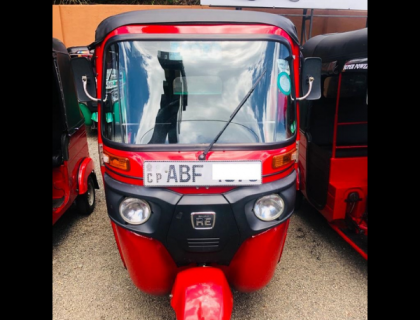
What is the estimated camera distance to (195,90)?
7.30ft

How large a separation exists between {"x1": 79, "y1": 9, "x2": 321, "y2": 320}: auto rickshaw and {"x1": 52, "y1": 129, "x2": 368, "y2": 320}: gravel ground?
548mm

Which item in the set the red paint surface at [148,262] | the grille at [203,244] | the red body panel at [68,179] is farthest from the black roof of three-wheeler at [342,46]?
the red body panel at [68,179]

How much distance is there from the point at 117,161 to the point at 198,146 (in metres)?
0.60

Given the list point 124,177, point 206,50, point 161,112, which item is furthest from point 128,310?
point 206,50

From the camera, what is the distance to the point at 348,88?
151 inches

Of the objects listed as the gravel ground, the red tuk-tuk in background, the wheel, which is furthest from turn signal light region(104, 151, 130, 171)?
the red tuk-tuk in background

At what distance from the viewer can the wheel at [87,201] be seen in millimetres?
4113

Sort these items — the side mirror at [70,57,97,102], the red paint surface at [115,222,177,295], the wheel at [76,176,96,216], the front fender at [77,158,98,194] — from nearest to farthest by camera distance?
the red paint surface at [115,222,177,295] → the side mirror at [70,57,97,102] → the front fender at [77,158,98,194] → the wheel at [76,176,96,216]

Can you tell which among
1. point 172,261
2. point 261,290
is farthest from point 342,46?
point 172,261

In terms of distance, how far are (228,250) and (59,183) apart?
252 centimetres

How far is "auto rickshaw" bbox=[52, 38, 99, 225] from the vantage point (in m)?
3.48

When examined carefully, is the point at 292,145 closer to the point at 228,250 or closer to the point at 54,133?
the point at 228,250

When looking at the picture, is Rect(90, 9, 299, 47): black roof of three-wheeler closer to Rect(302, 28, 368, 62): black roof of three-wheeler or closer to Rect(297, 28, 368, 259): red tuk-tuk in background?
Rect(302, 28, 368, 62): black roof of three-wheeler

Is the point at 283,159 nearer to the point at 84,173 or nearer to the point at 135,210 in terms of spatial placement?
the point at 135,210
